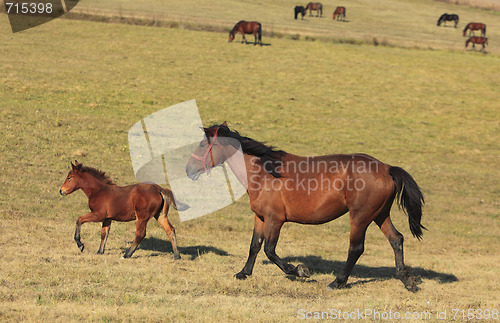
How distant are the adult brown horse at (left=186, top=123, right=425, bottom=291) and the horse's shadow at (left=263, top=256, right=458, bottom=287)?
60.6 inches

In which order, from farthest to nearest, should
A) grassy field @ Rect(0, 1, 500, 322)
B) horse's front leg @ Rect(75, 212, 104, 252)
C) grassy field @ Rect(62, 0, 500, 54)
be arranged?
grassy field @ Rect(62, 0, 500, 54), horse's front leg @ Rect(75, 212, 104, 252), grassy field @ Rect(0, 1, 500, 322)

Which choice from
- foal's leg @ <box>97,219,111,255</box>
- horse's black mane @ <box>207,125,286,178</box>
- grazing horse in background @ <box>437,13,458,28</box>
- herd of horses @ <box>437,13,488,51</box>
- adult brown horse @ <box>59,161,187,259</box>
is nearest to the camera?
horse's black mane @ <box>207,125,286,178</box>

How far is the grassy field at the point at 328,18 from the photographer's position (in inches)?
1852

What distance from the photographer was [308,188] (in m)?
9.55

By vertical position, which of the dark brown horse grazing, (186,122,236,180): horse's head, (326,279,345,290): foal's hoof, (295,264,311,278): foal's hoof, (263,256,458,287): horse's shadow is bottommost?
(263,256,458,287): horse's shadow

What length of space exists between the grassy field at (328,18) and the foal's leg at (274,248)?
124 ft

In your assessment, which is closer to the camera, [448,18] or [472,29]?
[472,29]

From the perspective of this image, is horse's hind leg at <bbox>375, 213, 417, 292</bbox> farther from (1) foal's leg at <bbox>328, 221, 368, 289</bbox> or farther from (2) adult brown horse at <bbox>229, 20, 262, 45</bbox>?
(2) adult brown horse at <bbox>229, 20, 262, 45</bbox>

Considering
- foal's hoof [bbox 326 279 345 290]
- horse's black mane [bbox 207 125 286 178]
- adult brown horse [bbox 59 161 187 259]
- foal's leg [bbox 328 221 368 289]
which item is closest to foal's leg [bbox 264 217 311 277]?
foal's hoof [bbox 326 279 345 290]

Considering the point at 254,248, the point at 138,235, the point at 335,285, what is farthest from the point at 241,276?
the point at 138,235

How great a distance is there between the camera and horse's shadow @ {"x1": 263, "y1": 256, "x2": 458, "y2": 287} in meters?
11.2

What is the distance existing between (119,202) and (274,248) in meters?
3.55

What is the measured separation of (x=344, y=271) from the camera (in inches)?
375

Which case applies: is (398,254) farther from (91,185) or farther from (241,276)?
(91,185)
